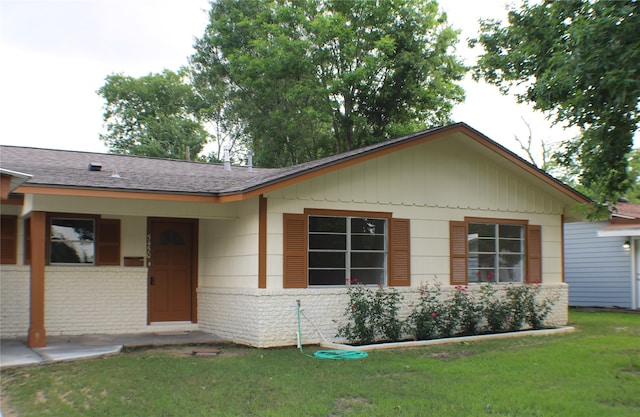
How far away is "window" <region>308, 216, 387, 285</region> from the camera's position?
11.2 metres

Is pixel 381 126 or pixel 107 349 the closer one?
pixel 107 349

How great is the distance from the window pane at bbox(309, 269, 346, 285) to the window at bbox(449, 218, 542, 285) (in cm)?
240

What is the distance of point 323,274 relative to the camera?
36.8ft

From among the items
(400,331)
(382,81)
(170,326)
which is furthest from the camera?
(382,81)

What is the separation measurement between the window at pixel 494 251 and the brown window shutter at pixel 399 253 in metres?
1.06

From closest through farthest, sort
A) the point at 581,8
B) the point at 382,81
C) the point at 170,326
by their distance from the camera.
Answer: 1. the point at 581,8
2. the point at 170,326
3. the point at 382,81

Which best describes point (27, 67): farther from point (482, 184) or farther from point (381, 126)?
point (381, 126)

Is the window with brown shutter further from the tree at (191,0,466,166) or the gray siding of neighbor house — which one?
the tree at (191,0,466,166)

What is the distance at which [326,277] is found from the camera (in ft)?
36.8

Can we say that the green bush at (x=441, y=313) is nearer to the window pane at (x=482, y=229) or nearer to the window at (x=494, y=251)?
the window at (x=494, y=251)

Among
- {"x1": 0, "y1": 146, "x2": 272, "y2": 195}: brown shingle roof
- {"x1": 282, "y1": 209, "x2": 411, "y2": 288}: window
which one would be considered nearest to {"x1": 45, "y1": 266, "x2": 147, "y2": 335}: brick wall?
{"x1": 0, "y1": 146, "x2": 272, "y2": 195}: brown shingle roof

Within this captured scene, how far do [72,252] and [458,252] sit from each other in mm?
7209

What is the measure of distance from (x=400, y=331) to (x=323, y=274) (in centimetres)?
164

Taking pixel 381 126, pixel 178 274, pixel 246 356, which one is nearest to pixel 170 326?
pixel 178 274
